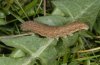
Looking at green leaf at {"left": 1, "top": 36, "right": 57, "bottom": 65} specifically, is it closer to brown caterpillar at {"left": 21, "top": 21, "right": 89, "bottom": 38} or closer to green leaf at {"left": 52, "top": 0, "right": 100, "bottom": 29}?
brown caterpillar at {"left": 21, "top": 21, "right": 89, "bottom": 38}

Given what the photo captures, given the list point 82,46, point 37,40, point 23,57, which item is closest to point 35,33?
point 37,40

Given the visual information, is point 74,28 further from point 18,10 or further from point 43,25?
point 18,10

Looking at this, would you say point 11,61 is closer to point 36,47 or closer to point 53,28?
point 36,47

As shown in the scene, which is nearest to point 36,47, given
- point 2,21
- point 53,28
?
point 53,28

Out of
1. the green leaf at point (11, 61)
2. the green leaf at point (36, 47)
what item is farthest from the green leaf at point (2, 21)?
the green leaf at point (11, 61)

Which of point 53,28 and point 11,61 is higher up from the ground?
point 53,28

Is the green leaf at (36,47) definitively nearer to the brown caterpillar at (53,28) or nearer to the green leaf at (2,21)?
the brown caterpillar at (53,28)
